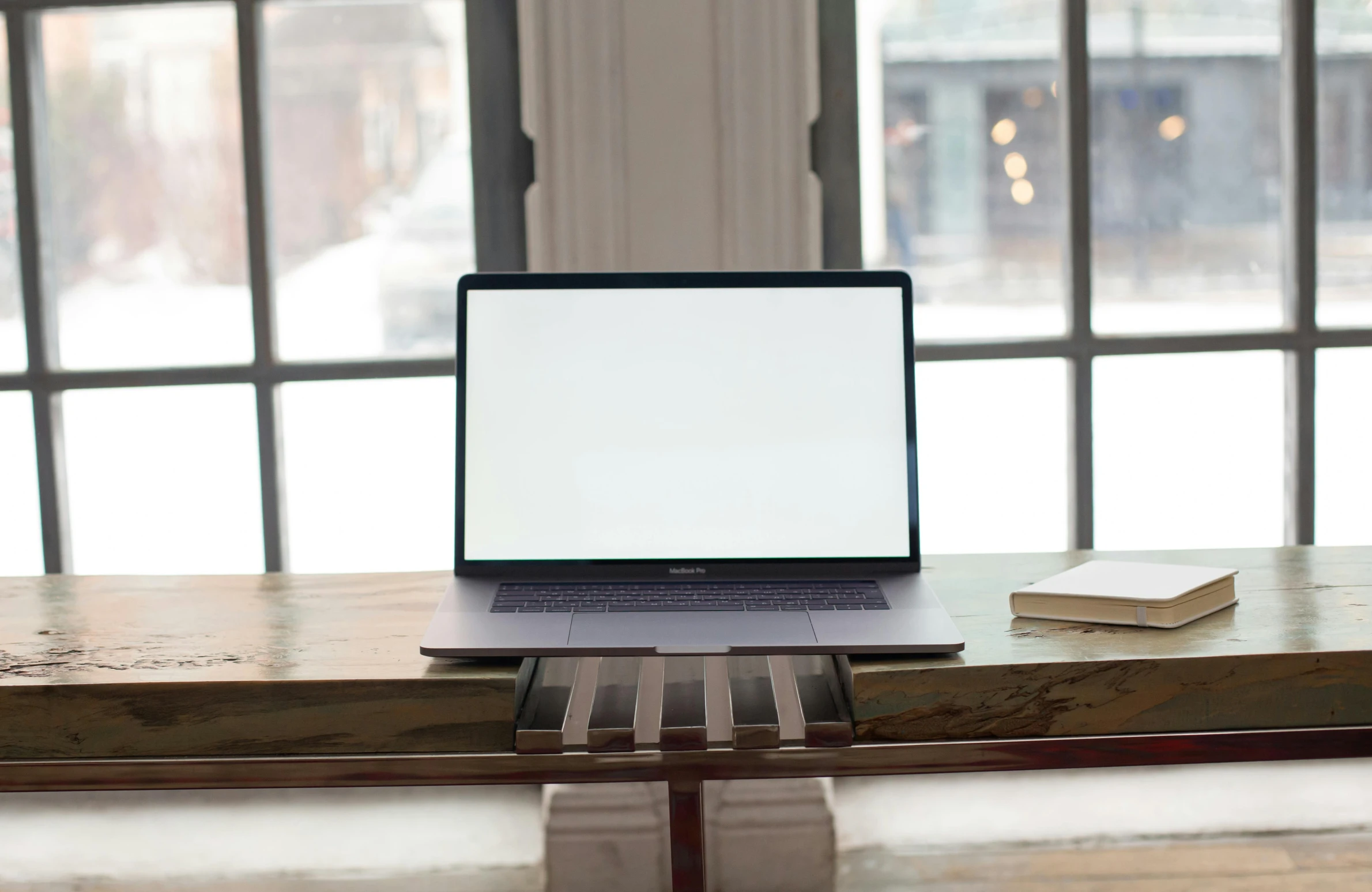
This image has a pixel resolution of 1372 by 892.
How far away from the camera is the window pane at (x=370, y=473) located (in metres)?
1.80

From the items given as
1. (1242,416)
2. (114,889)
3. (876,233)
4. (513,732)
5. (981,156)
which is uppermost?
(981,156)

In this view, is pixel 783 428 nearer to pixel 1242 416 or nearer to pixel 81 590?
pixel 81 590

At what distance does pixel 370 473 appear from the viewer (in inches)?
72.5

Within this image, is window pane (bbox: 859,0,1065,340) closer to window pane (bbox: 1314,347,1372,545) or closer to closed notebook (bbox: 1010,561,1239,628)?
window pane (bbox: 1314,347,1372,545)

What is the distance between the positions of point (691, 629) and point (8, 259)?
4.74 ft

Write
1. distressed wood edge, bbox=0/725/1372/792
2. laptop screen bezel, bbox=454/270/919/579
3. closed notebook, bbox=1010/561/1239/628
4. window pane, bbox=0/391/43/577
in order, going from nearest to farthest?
distressed wood edge, bbox=0/725/1372/792
closed notebook, bbox=1010/561/1239/628
laptop screen bezel, bbox=454/270/919/579
window pane, bbox=0/391/43/577

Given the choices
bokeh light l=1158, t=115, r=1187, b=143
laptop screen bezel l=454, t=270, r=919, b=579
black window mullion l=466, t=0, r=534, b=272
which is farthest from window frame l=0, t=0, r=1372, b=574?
laptop screen bezel l=454, t=270, r=919, b=579

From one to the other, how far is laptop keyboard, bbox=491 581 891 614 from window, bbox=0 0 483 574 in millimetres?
782

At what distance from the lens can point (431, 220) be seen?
177 centimetres

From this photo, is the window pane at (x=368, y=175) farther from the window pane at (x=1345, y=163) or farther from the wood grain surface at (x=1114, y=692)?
the window pane at (x=1345, y=163)

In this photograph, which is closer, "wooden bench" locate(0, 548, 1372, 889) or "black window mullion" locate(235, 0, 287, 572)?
"wooden bench" locate(0, 548, 1372, 889)

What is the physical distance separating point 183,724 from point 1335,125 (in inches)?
71.7

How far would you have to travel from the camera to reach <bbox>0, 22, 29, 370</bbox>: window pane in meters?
1.77

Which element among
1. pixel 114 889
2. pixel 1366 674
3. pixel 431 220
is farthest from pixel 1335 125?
pixel 114 889
